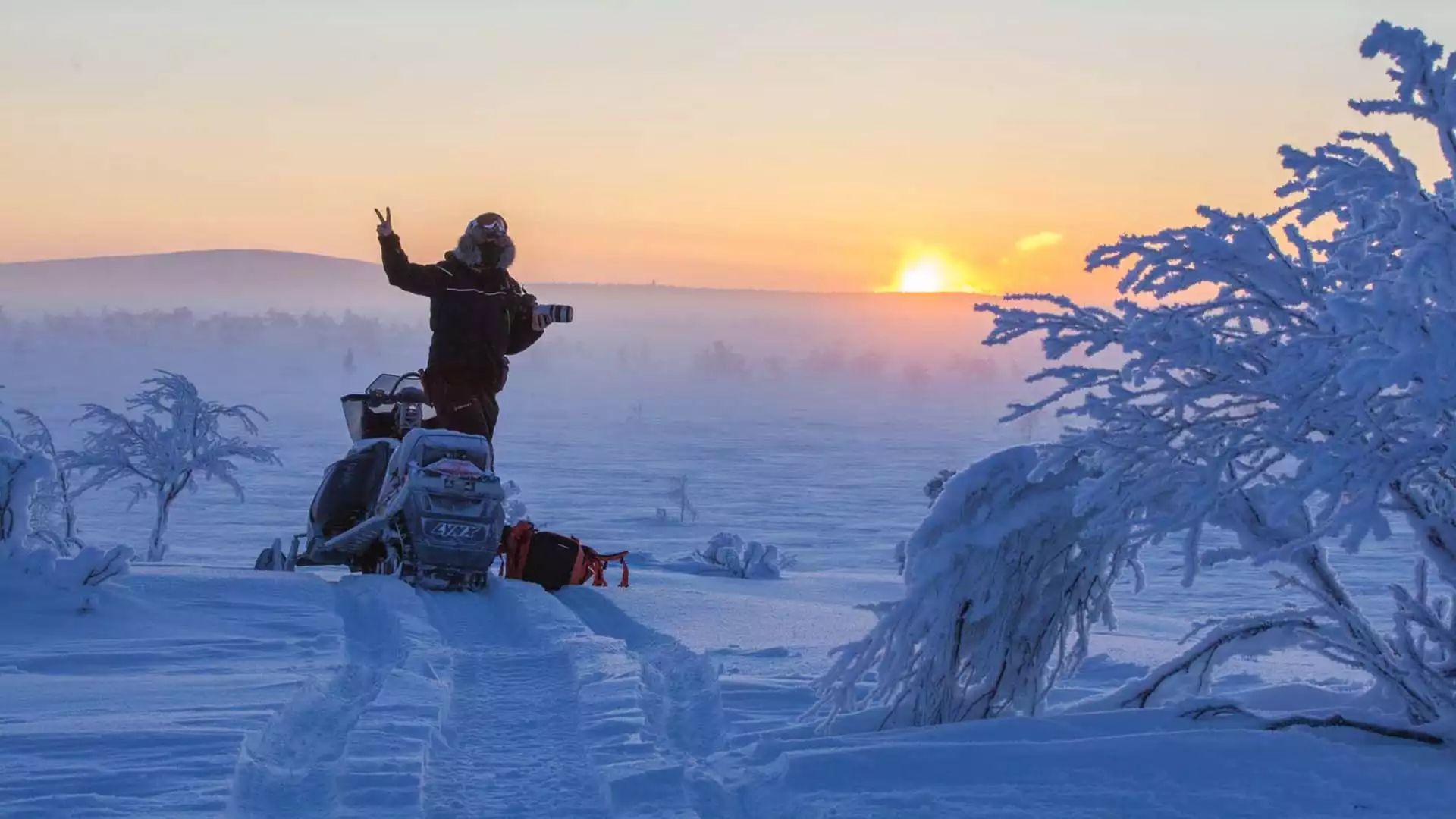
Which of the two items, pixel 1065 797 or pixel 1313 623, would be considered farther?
pixel 1313 623

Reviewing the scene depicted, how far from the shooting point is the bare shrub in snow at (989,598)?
4012mm

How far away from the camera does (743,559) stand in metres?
12.5

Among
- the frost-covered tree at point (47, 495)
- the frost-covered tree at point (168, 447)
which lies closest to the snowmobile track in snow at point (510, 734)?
the frost-covered tree at point (47, 495)

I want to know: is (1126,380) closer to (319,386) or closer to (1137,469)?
(1137,469)

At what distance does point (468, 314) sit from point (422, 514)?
4.63 ft

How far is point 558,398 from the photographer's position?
5536 inches

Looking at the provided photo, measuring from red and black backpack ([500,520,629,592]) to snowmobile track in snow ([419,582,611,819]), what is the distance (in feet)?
4.39

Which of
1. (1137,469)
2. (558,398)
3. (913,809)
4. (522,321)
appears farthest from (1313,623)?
(558,398)

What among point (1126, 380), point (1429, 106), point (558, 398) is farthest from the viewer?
point (558, 398)

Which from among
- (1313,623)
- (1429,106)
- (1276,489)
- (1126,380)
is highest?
(1429,106)

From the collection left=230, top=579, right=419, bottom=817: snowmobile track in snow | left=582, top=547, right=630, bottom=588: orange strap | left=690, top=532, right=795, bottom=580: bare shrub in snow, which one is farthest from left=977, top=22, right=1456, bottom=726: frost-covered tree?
left=690, top=532, right=795, bottom=580: bare shrub in snow

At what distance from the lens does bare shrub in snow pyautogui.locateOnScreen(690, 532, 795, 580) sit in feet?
40.3

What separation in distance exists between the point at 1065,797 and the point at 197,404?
622 inches

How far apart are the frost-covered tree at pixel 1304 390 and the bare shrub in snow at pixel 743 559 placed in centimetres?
830
